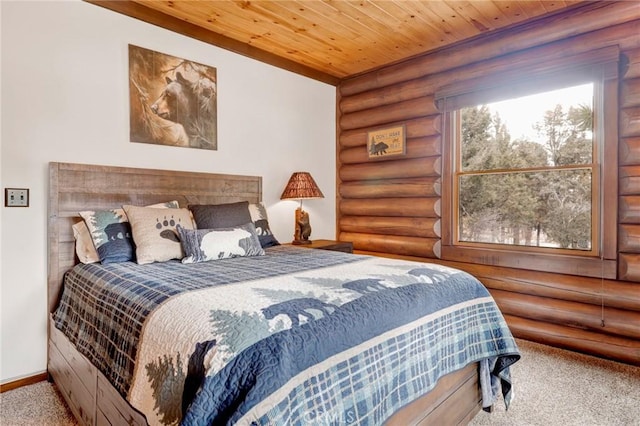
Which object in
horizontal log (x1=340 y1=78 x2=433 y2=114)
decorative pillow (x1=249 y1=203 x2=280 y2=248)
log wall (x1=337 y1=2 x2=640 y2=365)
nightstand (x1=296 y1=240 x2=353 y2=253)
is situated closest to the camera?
log wall (x1=337 y1=2 x2=640 y2=365)

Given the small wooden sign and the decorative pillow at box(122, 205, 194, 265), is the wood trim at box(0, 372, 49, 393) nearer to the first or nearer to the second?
the decorative pillow at box(122, 205, 194, 265)

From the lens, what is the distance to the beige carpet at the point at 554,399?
1.94 metres

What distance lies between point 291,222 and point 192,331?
9.38ft

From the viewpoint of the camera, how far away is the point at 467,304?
1853 mm

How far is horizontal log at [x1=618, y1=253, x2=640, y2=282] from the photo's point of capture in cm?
250

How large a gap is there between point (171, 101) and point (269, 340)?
2.56m

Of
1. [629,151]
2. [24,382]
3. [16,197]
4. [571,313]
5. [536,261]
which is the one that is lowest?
[24,382]

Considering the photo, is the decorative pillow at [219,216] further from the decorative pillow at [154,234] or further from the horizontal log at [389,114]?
the horizontal log at [389,114]

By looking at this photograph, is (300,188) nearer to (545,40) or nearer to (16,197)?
(16,197)

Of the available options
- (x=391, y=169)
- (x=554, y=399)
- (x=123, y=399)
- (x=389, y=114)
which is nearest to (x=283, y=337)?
(x=123, y=399)

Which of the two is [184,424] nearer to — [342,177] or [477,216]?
[477,216]

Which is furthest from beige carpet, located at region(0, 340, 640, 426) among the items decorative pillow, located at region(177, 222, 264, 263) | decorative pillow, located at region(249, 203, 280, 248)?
decorative pillow, located at region(249, 203, 280, 248)

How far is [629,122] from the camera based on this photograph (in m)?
2.53

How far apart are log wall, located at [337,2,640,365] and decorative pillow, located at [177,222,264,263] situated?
5.96 ft
